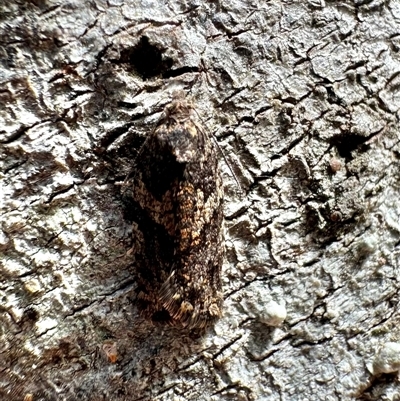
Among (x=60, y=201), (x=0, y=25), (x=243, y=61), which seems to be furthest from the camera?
(x=243, y=61)

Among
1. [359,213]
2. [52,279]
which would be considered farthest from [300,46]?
[52,279]

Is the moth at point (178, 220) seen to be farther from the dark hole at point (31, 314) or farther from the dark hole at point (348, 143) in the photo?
the dark hole at point (348, 143)

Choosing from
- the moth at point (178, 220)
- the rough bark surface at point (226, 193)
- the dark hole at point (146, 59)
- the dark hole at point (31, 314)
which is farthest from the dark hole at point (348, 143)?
the dark hole at point (31, 314)

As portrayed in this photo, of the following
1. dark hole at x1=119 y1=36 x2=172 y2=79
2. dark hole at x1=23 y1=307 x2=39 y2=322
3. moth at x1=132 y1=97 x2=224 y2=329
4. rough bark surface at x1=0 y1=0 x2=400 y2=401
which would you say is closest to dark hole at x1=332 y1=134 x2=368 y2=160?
rough bark surface at x1=0 y1=0 x2=400 y2=401

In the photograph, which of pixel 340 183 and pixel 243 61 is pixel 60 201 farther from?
pixel 340 183

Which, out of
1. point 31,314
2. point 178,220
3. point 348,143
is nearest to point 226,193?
point 178,220
